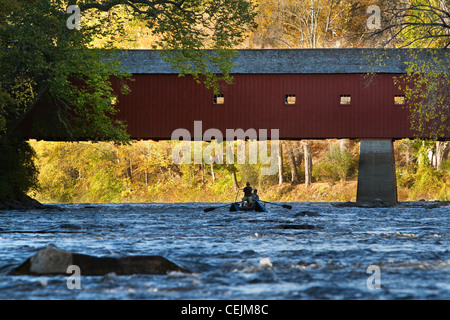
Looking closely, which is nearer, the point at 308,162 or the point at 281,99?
the point at 281,99

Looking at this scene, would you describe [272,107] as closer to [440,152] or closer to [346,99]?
[346,99]

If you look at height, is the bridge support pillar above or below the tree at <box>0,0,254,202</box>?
below

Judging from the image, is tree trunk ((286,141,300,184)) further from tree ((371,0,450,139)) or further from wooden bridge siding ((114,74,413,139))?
wooden bridge siding ((114,74,413,139))

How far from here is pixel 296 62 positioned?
79.7ft

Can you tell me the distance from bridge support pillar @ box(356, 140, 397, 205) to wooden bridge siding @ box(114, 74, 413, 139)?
2.24ft

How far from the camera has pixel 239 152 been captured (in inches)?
1603

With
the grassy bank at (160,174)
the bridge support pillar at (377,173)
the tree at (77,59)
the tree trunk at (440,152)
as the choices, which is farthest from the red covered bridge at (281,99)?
the grassy bank at (160,174)

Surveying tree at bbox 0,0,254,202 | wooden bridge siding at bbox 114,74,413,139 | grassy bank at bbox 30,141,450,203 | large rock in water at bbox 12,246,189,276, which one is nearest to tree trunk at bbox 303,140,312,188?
grassy bank at bbox 30,141,450,203

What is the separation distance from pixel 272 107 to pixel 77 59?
7326mm

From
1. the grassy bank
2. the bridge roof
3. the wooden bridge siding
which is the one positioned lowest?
the grassy bank

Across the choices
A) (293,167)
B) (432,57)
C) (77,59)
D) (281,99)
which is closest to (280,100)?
(281,99)

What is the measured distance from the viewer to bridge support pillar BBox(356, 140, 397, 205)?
24689 mm

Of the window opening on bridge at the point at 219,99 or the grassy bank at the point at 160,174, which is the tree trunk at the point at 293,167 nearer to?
the grassy bank at the point at 160,174

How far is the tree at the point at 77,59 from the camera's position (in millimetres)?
19469
